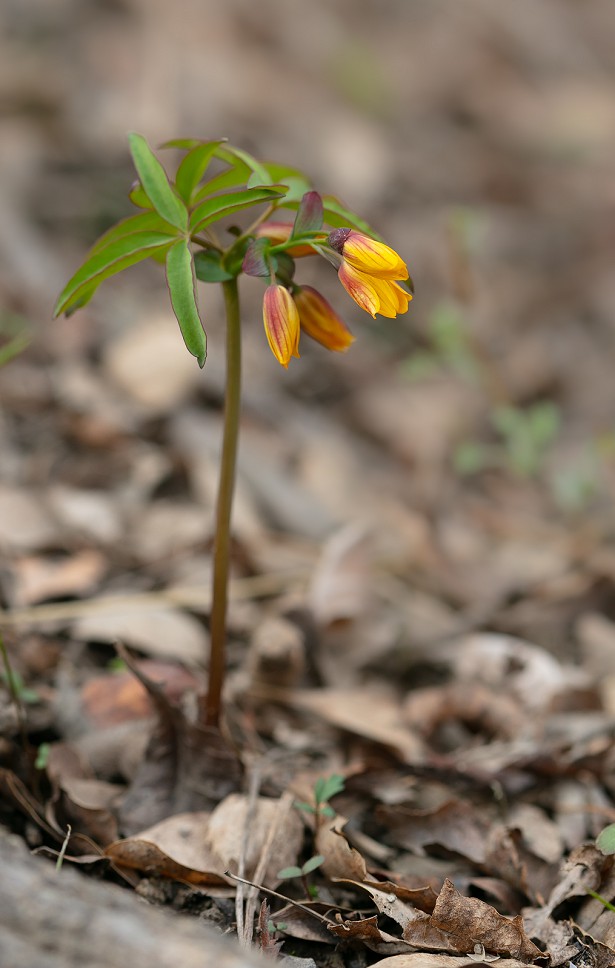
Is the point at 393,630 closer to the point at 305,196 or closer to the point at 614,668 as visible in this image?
the point at 614,668

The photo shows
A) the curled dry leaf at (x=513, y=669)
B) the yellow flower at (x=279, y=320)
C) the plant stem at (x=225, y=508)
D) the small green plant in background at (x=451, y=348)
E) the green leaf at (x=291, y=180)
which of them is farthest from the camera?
the small green plant in background at (x=451, y=348)

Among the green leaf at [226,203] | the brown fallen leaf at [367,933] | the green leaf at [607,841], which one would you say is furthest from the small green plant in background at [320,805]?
the green leaf at [226,203]

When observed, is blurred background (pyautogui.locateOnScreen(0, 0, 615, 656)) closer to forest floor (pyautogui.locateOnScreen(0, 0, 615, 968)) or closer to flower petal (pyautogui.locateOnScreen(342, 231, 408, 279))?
forest floor (pyautogui.locateOnScreen(0, 0, 615, 968))

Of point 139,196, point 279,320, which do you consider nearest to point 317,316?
point 279,320

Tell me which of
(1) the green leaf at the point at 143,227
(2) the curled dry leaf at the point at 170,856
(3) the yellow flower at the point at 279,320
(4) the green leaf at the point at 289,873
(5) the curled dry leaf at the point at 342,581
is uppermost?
(1) the green leaf at the point at 143,227

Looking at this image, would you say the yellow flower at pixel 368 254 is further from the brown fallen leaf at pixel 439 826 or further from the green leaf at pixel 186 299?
the brown fallen leaf at pixel 439 826

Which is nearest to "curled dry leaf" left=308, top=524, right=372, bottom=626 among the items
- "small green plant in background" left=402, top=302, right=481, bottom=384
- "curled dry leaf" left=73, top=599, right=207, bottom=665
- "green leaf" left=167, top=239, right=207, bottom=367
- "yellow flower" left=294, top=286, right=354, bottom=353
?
"curled dry leaf" left=73, top=599, right=207, bottom=665
